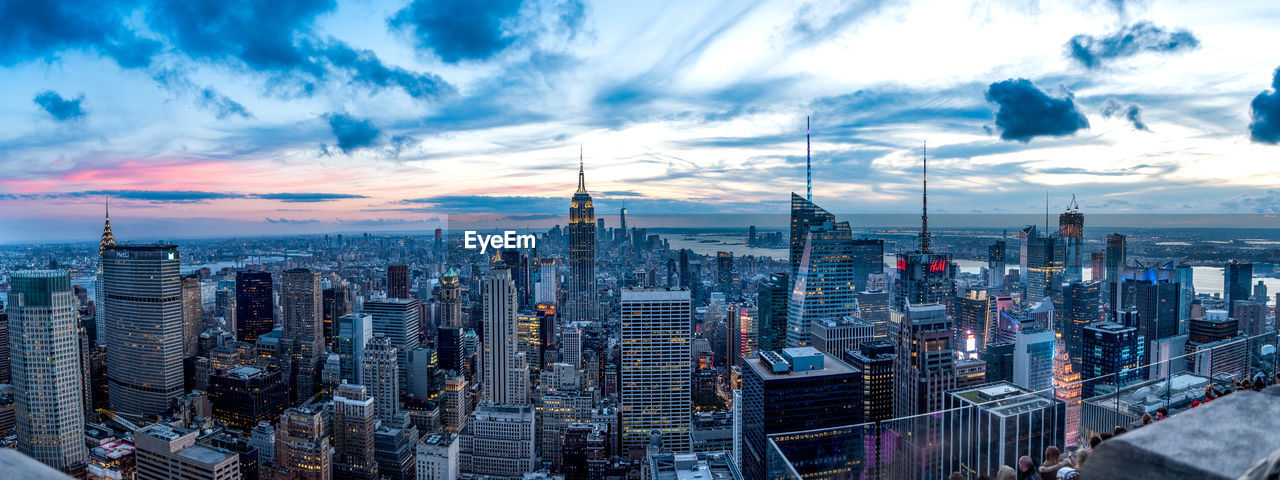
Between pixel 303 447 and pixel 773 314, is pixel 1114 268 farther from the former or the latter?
pixel 303 447

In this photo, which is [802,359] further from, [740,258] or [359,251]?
[359,251]

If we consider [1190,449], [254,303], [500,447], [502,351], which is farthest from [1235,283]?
[254,303]

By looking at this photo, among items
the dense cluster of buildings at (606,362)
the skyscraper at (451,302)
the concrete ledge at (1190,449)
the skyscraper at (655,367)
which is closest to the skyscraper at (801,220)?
the dense cluster of buildings at (606,362)

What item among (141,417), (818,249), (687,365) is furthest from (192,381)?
(818,249)

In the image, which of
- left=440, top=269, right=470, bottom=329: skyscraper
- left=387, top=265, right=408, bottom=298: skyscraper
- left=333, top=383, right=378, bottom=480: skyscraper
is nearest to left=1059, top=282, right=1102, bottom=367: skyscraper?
left=333, top=383, right=378, bottom=480: skyscraper

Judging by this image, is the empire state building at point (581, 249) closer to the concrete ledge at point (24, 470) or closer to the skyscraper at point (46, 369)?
the skyscraper at point (46, 369)

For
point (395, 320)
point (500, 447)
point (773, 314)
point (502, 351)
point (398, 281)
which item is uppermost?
point (398, 281)
